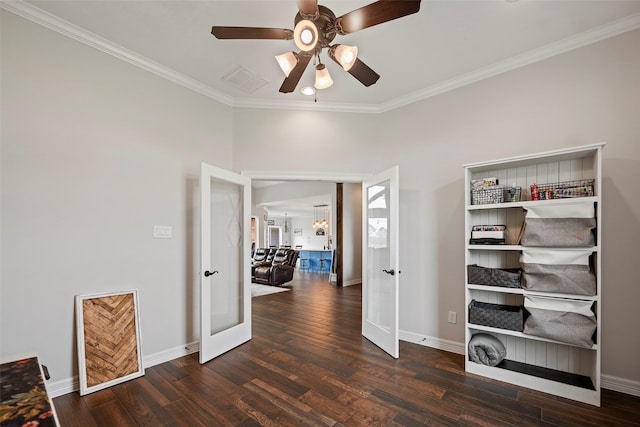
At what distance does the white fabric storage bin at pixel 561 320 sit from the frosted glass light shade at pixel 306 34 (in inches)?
103

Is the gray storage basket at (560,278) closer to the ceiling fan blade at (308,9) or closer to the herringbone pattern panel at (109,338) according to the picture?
the ceiling fan blade at (308,9)

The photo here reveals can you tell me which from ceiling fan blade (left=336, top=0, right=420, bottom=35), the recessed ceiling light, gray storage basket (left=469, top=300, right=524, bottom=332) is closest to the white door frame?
the recessed ceiling light

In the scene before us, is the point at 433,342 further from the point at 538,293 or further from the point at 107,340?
the point at 107,340

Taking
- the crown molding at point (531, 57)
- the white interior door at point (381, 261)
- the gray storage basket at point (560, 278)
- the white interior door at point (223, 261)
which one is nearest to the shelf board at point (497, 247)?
the gray storage basket at point (560, 278)

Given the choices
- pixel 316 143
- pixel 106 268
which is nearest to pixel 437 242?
pixel 316 143

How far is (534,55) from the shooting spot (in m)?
2.85

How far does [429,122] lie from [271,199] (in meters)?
7.98

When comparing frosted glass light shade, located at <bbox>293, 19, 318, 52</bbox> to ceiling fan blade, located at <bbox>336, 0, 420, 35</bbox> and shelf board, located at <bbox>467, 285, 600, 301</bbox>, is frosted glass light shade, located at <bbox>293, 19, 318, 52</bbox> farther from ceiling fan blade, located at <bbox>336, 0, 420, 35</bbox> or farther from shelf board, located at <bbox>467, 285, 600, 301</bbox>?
shelf board, located at <bbox>467, 285, 600, 301</bbox>

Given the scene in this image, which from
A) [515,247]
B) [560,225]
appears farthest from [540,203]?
[515,247]

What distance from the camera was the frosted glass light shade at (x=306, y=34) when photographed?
176 cm

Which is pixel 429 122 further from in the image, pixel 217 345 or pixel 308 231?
pixel 308 231

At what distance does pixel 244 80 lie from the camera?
10.9 ft

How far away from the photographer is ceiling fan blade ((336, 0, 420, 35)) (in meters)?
1.59

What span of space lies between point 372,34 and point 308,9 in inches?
43.3
